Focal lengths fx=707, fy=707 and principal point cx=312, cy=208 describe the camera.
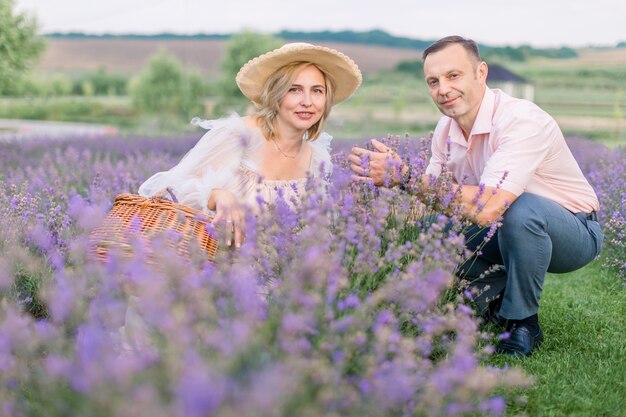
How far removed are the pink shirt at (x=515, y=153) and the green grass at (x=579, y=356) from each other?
1.91ft

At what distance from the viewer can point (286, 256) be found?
2184mm

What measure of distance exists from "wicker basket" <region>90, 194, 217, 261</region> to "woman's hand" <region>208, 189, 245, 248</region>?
6cm

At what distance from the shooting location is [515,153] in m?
2.99

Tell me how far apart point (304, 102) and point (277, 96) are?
0.14 m

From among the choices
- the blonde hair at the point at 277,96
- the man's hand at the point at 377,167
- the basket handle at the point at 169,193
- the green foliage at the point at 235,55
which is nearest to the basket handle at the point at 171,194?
the basket handle at the point at 169,193

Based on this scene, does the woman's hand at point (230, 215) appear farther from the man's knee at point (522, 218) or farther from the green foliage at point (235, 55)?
the green foliage at point (235, 55)

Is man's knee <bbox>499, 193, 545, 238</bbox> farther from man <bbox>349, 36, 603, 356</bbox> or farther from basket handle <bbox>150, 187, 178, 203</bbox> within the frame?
basket handle <bbox>150, 187, 178, 203</bbox>

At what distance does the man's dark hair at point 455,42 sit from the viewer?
127 inches

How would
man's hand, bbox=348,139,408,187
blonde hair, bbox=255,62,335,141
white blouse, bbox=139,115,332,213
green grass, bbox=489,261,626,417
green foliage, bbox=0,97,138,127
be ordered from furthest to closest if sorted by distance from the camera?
green foliage, bbox=0,97,138,127, blonde hair, bbox=255,62,335,141, white blouse, bbox=139,115,332,213, man's hand, bbox=348,139,408,187, green grass, bbox=489,261,626,417

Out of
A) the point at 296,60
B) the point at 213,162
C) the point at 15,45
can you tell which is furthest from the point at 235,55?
the point at 213,162

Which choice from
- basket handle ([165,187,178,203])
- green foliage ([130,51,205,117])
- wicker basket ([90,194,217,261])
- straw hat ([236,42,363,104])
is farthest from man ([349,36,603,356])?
green foliage ([130,51,205,117])

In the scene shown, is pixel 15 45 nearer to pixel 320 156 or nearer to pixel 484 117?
pixel 320 156

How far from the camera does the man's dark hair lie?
3.22 meters

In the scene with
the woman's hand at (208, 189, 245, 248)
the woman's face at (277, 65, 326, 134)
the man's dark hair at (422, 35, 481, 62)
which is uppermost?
the man's dark hair at (422, 35, 481, 62)
